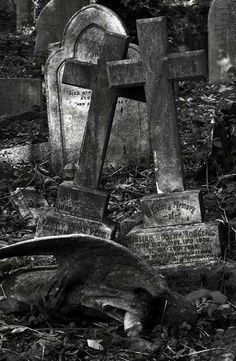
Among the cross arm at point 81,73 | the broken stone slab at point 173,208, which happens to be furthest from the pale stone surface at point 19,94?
the broken stone slab at point 173,208

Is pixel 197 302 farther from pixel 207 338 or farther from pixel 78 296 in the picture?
pixel 78 296

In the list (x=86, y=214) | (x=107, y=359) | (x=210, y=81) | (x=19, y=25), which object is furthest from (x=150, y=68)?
(x=19, y=25)

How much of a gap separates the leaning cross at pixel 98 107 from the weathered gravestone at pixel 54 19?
799 centimetres

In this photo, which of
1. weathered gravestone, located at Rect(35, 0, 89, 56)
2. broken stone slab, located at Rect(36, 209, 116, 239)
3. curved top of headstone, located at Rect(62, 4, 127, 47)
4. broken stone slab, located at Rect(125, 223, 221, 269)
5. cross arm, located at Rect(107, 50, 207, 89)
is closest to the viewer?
broken stone slab, located at Rect(125, 223, 221, 269)

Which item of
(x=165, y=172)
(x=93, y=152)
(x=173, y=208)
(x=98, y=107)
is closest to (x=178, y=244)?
(x=173, y=208)

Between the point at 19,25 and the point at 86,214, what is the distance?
492 inches

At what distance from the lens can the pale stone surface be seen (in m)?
10.0

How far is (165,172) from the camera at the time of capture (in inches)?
193

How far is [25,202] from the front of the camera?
641 cm

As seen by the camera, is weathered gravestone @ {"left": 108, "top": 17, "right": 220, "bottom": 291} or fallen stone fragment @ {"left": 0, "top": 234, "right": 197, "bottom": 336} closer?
fallen stone fragment @ {"left": 0, "top": 234, "right": 197, "bottom": 336}

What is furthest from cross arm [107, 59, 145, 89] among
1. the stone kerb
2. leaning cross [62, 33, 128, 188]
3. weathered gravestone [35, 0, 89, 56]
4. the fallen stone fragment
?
weathered gravestone [35, 0, 89, 56]

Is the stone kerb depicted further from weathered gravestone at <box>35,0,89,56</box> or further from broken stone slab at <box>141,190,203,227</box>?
weathered gravestone at <box>35,0,89,56</box>

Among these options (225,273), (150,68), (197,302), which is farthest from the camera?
(150,68)

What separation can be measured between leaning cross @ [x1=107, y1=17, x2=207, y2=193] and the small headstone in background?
1220 centimetres
